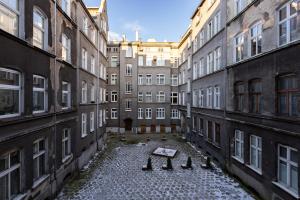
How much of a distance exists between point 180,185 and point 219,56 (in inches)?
398

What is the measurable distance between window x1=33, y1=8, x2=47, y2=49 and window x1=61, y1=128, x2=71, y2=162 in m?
5.59

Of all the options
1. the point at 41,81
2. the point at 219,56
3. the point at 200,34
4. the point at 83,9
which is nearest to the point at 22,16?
the point at 41,81

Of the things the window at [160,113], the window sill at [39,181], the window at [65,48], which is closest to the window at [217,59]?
the window at [65,48]

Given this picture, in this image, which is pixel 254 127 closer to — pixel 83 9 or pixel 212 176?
pixel 212 176

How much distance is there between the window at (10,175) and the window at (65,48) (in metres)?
6.57

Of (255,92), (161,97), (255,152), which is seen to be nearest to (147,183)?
(255,152)

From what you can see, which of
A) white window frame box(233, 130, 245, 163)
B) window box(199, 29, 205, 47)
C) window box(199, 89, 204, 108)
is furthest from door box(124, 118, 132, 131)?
white window frame box(233, 130, 245, 163)

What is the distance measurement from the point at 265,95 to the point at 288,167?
11.2 ft

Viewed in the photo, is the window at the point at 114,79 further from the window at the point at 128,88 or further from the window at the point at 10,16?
the window at the point at 10,16

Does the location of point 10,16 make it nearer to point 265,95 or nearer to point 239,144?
point 265,95

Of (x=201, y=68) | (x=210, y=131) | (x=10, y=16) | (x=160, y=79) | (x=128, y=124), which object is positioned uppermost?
(x=160, y=79)

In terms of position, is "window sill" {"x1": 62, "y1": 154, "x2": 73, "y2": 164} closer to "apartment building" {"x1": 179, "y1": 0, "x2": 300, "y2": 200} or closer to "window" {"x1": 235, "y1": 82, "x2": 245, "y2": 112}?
"apartment building" {"x1": 179, "y1": 0, "x2": 300, "y2": 200}

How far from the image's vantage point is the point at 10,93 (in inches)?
296

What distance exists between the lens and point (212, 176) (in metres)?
13.6
